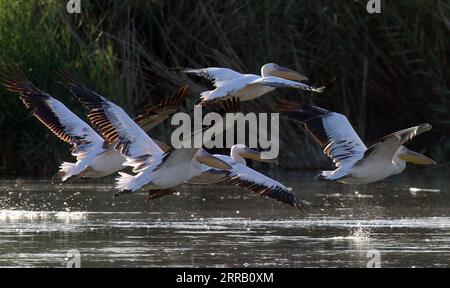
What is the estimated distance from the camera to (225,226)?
11.8m

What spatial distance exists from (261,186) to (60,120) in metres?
2.27

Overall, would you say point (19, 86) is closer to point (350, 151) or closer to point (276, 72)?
point (276, 72)

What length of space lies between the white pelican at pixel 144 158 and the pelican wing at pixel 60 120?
0.90 meters

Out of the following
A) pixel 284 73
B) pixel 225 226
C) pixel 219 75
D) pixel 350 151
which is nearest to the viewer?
pixel 350 151

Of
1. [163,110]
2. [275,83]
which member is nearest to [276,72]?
A: [275,83]

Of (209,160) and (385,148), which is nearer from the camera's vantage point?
(209,160)

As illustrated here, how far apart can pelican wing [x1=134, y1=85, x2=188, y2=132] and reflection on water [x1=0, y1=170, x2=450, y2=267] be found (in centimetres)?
87

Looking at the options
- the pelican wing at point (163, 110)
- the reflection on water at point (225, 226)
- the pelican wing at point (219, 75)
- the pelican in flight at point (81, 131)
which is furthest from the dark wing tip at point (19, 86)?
the pelican wing at point (219, 75)

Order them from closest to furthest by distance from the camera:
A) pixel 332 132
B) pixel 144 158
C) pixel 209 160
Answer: pixel 209 160 < pixel 144 158 < pixel 332 132

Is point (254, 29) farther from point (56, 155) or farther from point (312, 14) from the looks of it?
point (56, 155)

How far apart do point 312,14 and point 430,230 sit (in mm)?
6390

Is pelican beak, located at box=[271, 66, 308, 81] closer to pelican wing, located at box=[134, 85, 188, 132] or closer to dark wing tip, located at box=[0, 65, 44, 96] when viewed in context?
pelican wing, located at box=[134, 85, 188, 132]

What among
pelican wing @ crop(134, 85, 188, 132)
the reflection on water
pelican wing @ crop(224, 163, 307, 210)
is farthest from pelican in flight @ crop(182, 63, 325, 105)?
the reflection on water

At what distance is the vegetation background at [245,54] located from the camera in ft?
53.7
